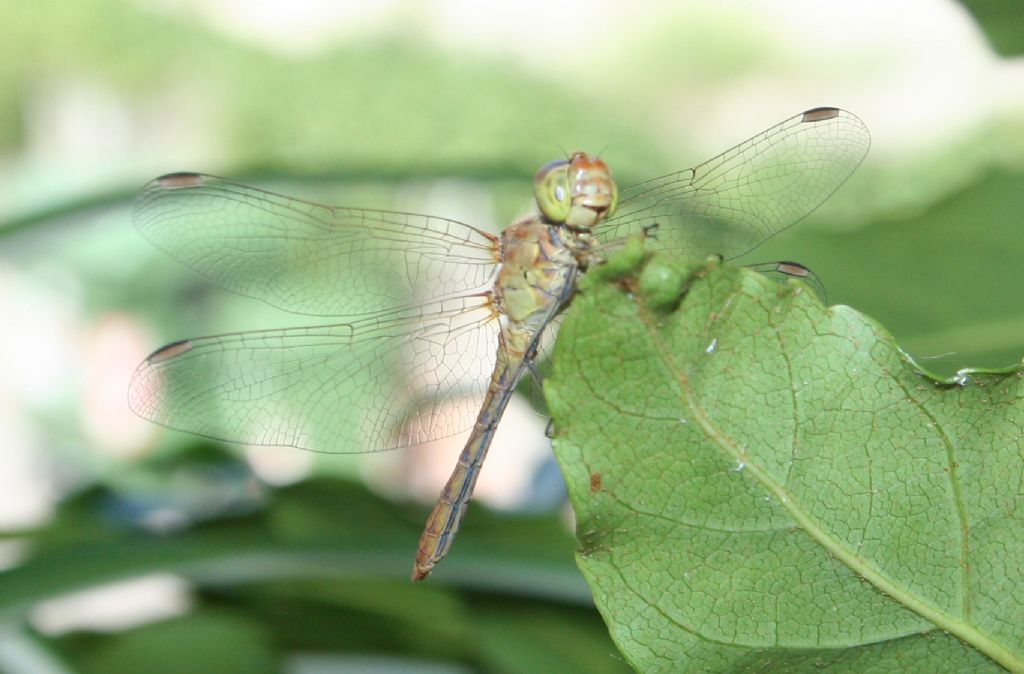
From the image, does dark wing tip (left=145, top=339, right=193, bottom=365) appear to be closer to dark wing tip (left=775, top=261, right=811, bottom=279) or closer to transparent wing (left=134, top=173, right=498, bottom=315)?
transparent wing (left=134, top=173, right=498, bottom=315)

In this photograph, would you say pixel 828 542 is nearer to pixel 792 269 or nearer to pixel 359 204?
pixel 792 269

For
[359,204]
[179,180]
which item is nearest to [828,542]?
[179,180]

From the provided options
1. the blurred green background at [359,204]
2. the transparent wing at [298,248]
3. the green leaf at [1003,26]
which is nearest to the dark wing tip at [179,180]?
the transparent wing at [298,248]

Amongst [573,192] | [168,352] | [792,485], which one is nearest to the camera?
[792,485]

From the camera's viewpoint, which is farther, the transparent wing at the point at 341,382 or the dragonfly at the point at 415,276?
the transparent wing at the point at 341,382

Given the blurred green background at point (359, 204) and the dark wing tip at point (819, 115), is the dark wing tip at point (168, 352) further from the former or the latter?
the dark wing tip at point (819, 115)

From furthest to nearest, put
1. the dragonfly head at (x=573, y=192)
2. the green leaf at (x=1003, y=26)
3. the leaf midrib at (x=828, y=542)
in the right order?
the dragonfly head at (x=573, y=192) → the green leaf at (x=1003, y=26) → the leaf midrib at (x=828, y=542)
